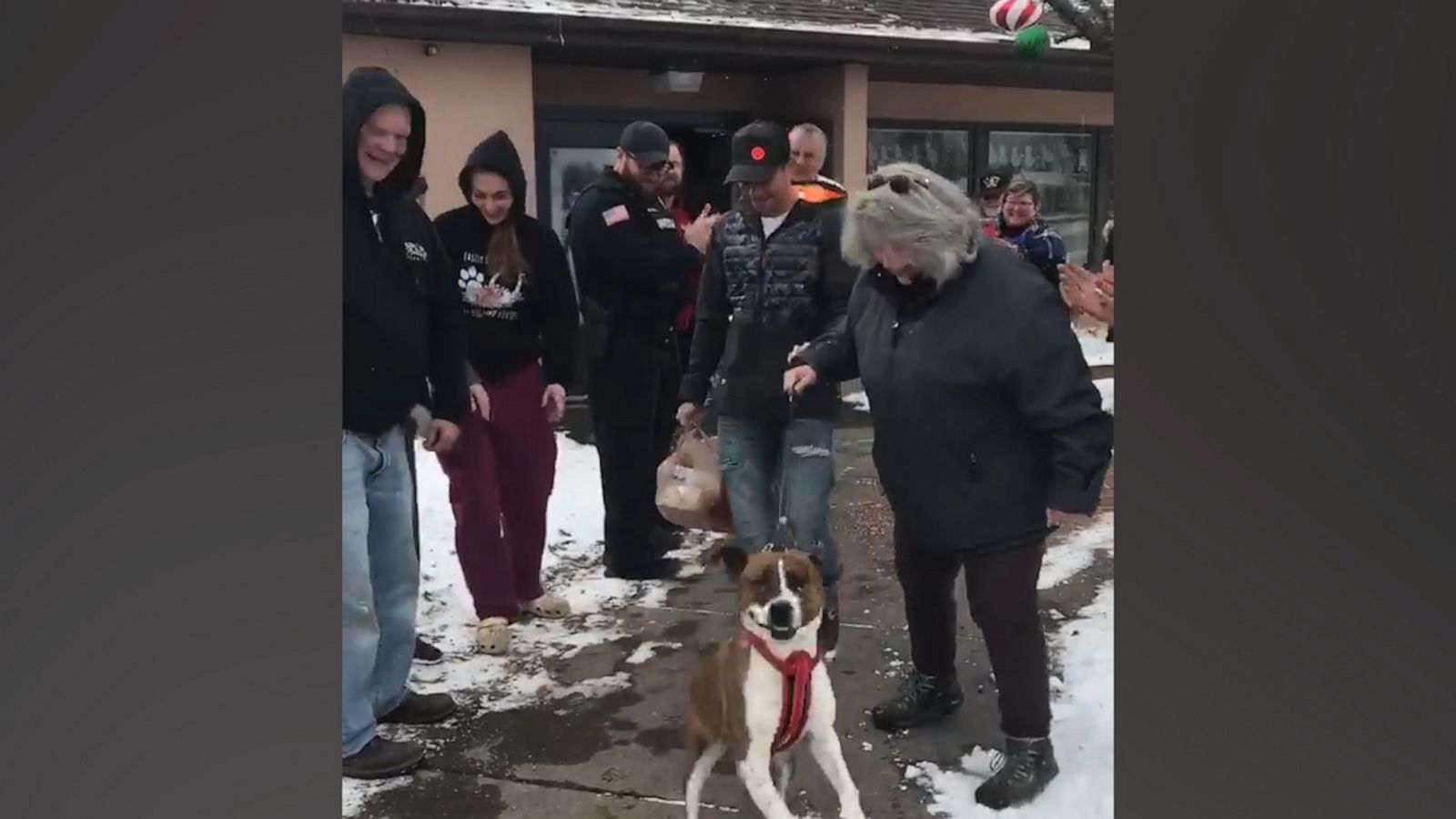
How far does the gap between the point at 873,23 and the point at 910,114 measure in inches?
7.2

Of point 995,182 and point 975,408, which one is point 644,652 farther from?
point 995,182

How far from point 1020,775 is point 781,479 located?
56 centimetres

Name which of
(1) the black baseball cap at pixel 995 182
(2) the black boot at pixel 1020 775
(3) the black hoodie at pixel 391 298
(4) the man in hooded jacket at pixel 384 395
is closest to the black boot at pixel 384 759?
(4) the man in hooded jacket at pixel 384 395

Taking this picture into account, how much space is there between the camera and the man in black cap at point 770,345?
6.06 feet

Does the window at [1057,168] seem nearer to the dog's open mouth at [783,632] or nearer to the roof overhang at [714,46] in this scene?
the roof overhang at [714,46]

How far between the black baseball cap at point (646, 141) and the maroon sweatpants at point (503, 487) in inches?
14.8

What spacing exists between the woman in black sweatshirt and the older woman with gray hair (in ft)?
1.31

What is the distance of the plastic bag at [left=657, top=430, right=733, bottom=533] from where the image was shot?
1.91m

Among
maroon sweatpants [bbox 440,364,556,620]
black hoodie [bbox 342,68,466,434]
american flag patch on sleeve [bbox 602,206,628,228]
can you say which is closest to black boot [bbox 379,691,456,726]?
maroon sweatpants [bbox 440,364,556,620]

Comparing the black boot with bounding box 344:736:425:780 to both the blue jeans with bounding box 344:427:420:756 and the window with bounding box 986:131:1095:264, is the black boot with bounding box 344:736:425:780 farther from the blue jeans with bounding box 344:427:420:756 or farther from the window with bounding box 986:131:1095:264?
the window with bounding box 986:131:1095:264
